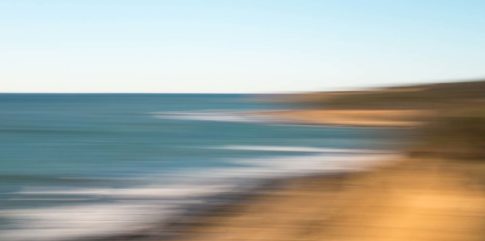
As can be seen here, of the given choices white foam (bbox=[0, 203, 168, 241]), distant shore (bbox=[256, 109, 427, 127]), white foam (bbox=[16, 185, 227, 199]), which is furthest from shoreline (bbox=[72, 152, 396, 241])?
distant shore (bbox=[256, 109, 427, 127])

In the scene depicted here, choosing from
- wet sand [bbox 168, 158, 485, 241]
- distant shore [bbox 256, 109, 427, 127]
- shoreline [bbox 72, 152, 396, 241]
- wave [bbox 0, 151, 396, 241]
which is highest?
distant shore [bbox 256, 109, 427, 127]

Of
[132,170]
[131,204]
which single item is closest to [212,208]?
[131,204]

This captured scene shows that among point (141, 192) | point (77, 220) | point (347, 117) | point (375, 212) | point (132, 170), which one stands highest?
point (347, 117)

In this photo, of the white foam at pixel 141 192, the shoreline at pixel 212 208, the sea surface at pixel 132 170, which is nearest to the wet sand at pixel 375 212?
the shoreline at pixel 212 208

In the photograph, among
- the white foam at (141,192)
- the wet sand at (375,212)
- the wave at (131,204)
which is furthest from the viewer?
the white foam at (141,192)

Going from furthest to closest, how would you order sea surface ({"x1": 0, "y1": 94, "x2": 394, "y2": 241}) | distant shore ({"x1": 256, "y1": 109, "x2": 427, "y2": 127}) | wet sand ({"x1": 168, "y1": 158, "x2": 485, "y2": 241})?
1. distant shore ({"x1": 256, "y1": 109, "x2": 427, "y2": 127})
2. sea surface ({"x1": 0, "y1": 94, "x2": 394, "y2": 241})
3. wet sand ({"x1": 168, "y1": 158, "x2": 485, "y2": 241})

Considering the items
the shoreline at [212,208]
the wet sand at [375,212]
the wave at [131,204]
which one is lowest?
the wet sand at [375,212]

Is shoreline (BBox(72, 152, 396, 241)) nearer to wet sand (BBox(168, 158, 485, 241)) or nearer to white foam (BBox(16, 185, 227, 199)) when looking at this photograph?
wet sand (BBox(168, 158, 485, 241))

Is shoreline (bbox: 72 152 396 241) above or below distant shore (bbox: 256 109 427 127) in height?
below

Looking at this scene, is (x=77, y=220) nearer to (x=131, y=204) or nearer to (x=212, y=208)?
(x=131, y=204)

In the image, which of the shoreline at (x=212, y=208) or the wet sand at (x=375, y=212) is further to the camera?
the shoreline at (x=212, y=208)

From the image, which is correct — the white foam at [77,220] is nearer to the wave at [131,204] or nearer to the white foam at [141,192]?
the wave at [131,204]

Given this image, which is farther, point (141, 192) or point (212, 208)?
point (141, 192)

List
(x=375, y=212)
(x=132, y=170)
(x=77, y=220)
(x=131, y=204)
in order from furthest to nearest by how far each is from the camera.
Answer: (x=132, y=170), (x=131, y=204), (x=77, y=220), (x=375, y=212)
